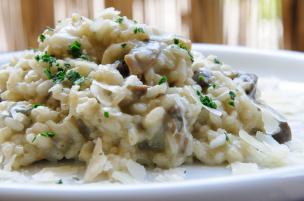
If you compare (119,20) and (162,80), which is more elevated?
(119,20)

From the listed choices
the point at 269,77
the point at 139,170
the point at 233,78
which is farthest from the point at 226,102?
the point at 269,77

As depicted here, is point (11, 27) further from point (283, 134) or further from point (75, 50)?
A: point (283, 134)

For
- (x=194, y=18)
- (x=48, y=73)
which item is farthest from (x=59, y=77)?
(x=194, y=18)

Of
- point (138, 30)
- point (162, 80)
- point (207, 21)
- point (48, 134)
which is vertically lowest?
point (207, 21)

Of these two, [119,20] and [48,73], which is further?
[119,20]

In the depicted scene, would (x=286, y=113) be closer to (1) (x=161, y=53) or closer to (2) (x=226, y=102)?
(2) (x=226, y=102)

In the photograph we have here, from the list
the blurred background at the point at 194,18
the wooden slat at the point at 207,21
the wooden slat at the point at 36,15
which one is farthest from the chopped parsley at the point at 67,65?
the wooden slat at the point at 207,21
